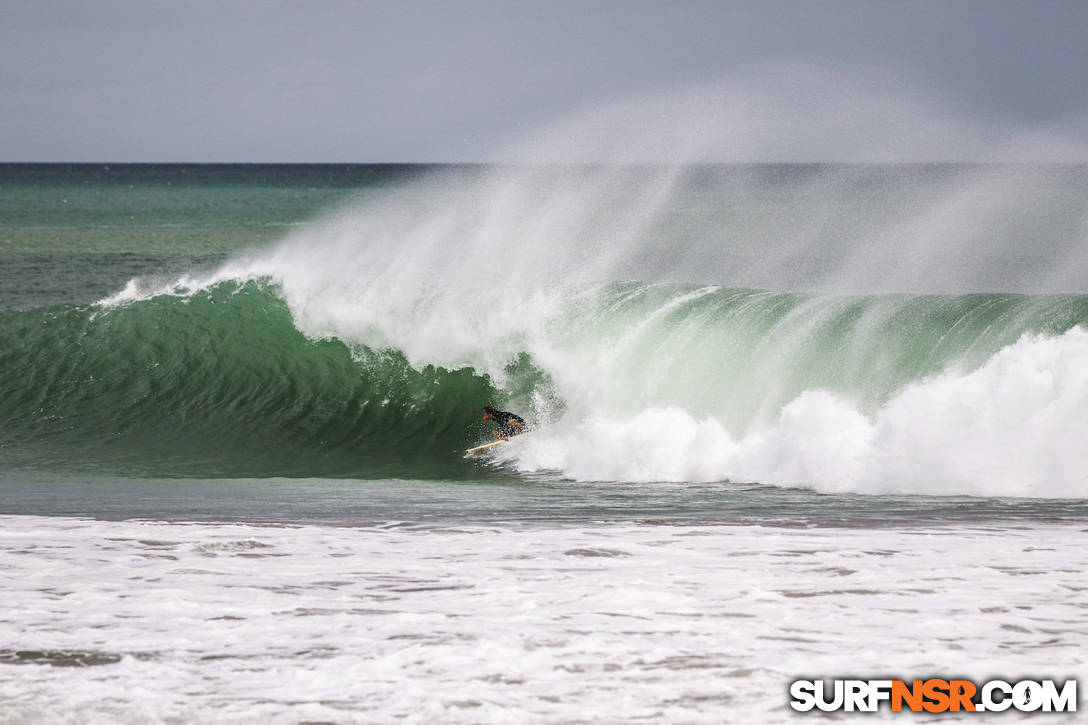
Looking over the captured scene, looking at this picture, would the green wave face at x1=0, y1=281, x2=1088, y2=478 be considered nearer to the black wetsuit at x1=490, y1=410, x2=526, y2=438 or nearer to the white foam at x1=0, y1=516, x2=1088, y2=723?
the black wetsuit at x1=490, y1=410, x2=526, y2=438

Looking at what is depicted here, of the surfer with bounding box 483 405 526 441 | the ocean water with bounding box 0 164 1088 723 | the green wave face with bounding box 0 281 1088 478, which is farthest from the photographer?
the surfer with bounding box 483 405 526 441

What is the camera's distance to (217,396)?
16078mm

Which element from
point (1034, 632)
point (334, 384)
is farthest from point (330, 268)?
point (1034, 632)

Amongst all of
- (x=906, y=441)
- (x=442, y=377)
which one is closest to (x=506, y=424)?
(x=442, y=377)

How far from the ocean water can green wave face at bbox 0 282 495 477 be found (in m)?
0.06

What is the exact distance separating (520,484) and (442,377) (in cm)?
438

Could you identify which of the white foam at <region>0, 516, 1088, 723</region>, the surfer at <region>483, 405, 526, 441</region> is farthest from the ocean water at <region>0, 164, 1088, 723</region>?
the surfer at <region>483, 405, 526, 441</region>

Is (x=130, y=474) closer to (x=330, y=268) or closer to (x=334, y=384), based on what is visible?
(x=334, y=384)

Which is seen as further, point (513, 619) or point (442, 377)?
point (442, 377)

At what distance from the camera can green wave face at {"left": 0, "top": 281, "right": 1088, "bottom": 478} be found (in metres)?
12.8

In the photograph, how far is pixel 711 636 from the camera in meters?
5.83

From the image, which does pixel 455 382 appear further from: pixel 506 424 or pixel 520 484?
pixel 520 484

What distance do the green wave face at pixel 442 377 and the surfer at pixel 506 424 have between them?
1.37ft

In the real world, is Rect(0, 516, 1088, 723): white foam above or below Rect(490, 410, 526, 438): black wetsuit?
below
